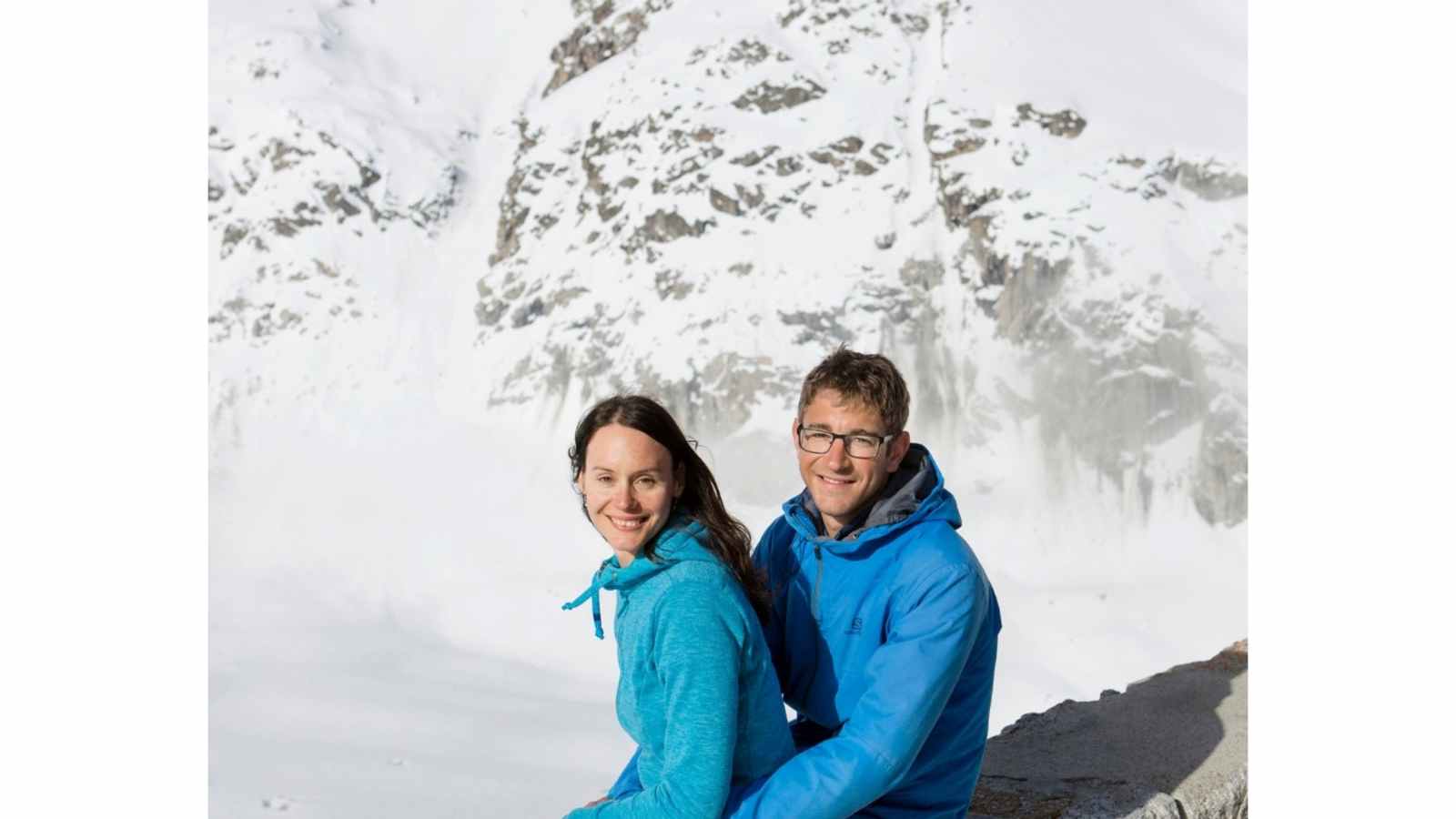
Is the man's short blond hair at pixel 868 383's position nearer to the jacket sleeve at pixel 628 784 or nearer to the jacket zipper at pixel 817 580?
the jacket zipper at pixel 817 580

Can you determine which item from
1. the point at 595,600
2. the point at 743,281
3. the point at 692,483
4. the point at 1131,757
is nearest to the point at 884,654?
the point at 692,483

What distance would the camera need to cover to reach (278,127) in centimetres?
2152

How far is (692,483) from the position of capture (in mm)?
1644

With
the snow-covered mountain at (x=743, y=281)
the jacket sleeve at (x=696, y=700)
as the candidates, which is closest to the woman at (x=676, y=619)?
the jacket sleeve at (x=696, y=700)

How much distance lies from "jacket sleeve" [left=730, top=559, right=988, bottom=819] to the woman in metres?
0.06

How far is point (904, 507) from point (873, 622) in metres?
0.16

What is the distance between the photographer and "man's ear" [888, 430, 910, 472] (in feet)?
5.60

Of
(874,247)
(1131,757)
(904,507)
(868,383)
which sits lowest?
(1131,757)

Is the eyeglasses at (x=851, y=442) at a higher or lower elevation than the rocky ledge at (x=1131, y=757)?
higher

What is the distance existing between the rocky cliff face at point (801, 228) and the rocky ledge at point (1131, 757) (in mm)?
13044

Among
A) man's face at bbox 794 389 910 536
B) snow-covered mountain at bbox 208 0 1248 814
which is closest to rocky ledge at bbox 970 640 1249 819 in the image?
man's face at bbox 794 389 910 536

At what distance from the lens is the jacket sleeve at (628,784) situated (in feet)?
5.72

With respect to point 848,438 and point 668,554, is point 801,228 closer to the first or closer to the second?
point 848,438

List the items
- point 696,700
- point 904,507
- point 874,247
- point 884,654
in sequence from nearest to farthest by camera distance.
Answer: point 696,700, point 884,654, point 904,507, point 874,247
